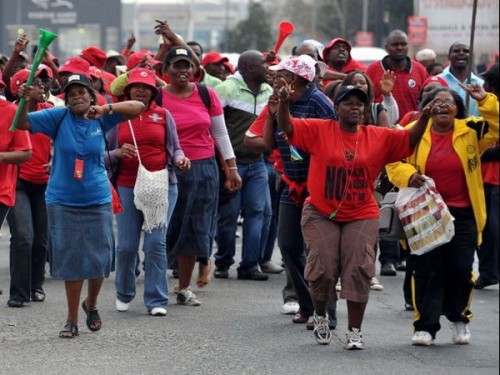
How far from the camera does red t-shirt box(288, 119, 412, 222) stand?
32.0 ft

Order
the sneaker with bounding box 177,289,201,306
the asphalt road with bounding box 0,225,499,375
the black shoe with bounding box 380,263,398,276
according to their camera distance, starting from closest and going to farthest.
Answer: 1. the asphalt road with bounding box 0,225,499,375
2. the sneaker with bounding box 177,289,201,306
3. the black shoe with bounding box 380,263,398,276

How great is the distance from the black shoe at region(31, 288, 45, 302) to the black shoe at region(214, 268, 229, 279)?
243 centimetres

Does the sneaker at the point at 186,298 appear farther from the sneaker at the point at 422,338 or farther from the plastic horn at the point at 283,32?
the sneaker at the point at 422,338

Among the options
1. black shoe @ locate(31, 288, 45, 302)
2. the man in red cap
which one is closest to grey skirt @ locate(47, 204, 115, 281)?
black shoe @ locate(31, 288, 45, 302)

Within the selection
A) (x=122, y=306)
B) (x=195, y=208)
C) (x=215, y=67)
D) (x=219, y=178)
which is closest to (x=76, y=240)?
(x=122, y=306)

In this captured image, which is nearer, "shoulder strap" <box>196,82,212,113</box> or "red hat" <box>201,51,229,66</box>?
"shoulder strap" <box>196,82,212,113</box>

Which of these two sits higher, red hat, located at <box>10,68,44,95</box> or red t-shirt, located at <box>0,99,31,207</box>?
red hat, located at <box>10,68,44,95</box>

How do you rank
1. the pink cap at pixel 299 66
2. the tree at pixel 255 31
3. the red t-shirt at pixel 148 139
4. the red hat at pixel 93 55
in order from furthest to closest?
the tree at pixel 255 31, the red hat at pixel 93 55, the red t-shirt at pixel 148 139, the pink cap at pixel 299 66

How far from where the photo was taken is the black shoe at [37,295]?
39.3 feet

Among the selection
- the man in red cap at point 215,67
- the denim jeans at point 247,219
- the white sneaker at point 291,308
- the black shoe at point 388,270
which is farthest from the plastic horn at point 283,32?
the man in red cap at point 215,67

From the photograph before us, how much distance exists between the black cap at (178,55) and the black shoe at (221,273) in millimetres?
2978

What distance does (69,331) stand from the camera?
1019 centimetres

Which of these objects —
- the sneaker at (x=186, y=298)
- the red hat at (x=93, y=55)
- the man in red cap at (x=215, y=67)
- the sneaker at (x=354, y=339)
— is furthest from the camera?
the red hat at (x=93, y=55)

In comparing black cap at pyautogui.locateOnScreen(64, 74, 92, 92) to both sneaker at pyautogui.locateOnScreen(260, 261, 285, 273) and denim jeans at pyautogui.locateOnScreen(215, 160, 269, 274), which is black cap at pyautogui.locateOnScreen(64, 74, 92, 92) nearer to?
denim jeans at pyautogui.locateOnScreen(215, 160, 269, 274)
